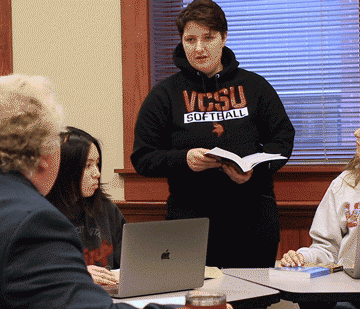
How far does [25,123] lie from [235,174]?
53.8 inches

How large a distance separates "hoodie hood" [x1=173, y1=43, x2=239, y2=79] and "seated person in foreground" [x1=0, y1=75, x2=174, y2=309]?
5.00 feet

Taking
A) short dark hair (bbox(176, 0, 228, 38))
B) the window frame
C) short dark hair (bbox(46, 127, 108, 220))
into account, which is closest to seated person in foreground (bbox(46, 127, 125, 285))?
short dark hair (bbox(46, 127, 108, 220))

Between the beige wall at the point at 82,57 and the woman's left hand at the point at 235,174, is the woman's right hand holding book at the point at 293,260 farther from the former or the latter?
the beige wall at the point at 82,57

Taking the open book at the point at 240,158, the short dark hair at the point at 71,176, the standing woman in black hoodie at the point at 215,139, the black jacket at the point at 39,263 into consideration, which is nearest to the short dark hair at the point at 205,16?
the standing woman in black hoodie at the point at 215,139

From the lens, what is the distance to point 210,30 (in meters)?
2.46

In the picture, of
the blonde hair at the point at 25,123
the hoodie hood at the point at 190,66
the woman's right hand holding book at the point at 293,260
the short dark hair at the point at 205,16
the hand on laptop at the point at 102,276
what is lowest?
the woman's right hand holding book at the point at 293,260

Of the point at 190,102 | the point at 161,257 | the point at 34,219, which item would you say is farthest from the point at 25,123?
the point at 190,102

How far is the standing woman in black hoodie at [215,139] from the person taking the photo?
2.40 metres

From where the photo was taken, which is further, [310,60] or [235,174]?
[310,60]

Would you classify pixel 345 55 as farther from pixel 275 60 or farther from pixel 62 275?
pixel 62 275

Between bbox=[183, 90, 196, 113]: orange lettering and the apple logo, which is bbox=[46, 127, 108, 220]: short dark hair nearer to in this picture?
bbox=[183, 90, 196, 113]: orange lettering

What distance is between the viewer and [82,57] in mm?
3549

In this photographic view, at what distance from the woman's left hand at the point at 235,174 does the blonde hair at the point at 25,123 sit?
1.29 m

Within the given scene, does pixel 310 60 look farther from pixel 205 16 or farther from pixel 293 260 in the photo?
pixel 293 260
